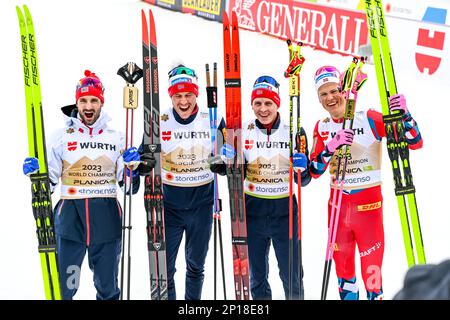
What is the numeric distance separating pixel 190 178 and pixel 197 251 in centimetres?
49

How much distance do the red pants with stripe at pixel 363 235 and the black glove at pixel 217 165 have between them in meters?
0.81

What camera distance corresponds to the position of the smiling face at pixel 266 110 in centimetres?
470

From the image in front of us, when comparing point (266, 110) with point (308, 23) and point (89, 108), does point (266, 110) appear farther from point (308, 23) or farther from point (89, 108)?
point (308, 23)

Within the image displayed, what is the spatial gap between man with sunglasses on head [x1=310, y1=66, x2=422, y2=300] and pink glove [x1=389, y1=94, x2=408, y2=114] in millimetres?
280

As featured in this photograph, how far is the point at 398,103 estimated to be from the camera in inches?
170

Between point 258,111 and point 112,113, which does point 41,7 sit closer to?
point 112,113

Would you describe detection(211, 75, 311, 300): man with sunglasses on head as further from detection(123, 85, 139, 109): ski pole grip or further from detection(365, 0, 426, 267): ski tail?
detection(123, 85, 139, 109): ski pole grip

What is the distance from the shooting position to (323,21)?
10234 millimetres

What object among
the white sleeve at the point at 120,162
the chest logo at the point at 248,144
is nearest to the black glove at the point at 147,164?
the white sleeve at the point at 120,162

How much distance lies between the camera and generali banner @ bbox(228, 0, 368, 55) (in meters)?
9.88

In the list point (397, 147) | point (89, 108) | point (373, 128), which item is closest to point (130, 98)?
point (89, 108)

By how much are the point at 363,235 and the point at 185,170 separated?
1202 millimetres

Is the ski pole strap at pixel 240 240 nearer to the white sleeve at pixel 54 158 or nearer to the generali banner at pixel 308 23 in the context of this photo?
the white sleeve at pixel 54 158
